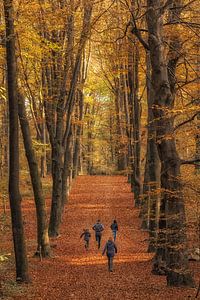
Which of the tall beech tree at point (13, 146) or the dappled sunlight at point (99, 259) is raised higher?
the tall beech tree at point (13, 146)

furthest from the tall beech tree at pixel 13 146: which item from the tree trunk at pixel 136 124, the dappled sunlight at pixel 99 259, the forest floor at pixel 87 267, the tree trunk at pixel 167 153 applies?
the tree trunk at pixel 136 124

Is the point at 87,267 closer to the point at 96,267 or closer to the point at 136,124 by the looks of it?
the point at 96,267

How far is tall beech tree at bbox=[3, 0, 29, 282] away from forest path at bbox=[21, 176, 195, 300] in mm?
1001

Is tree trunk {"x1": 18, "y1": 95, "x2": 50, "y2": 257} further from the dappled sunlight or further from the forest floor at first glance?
the dappled sunlight

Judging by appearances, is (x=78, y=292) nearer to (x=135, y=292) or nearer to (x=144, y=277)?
(x=135, y=292)

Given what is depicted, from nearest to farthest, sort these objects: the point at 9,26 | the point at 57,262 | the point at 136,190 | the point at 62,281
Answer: the point at 9,26
the point at 62,281
the point at 57,262
the point at 136,190

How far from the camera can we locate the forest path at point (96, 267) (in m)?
12.8

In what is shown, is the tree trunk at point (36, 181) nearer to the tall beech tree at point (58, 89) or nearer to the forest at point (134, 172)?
the forest at point (134, 172)

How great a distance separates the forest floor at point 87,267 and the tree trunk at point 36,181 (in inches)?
26.4

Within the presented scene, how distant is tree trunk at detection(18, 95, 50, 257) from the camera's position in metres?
15.3

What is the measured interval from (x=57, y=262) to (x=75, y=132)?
21903 millimetres

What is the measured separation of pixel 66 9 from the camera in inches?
745

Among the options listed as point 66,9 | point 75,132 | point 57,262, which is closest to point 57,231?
point 57,262

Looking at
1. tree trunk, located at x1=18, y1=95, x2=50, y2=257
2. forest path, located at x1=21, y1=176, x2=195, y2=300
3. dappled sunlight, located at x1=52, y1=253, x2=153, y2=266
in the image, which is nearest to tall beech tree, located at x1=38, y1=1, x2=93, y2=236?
forest path, located at x1=21, y1=176, x2=195, y2=300
